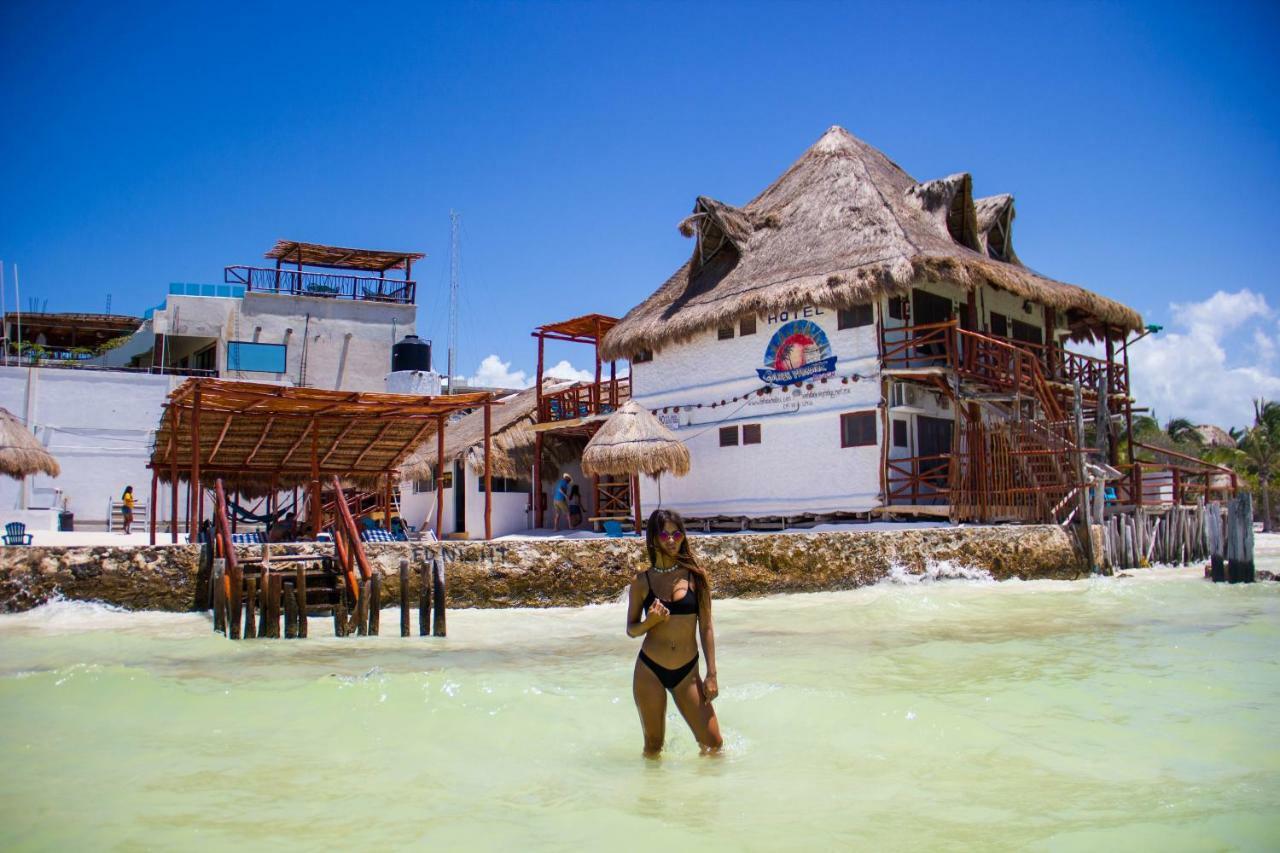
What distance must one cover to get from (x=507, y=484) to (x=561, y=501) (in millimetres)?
2819

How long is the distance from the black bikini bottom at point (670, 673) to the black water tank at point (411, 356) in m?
32.3

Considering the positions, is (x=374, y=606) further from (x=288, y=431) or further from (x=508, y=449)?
(x=508, y=449)

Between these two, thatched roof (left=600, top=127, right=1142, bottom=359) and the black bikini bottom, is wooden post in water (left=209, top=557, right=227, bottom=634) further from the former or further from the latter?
thatched roof (left=600, top=127, right=1142, bottom=359)

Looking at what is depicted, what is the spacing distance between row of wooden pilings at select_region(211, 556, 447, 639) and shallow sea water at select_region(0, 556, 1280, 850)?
440mm

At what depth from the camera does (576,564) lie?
14.9 metres

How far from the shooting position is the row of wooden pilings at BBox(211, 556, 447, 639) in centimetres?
1112

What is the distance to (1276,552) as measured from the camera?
1068 inches

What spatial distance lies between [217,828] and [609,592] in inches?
419

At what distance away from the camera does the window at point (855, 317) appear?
19.9 meters

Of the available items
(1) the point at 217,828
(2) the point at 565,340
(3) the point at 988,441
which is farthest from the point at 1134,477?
(1) the point at 217,828

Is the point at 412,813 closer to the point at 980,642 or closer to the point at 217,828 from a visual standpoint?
the point at 217,828

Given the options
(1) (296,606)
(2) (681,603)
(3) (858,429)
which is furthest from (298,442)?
(2) (681,603)

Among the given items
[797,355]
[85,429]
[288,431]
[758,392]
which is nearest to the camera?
Answer: [288,431]

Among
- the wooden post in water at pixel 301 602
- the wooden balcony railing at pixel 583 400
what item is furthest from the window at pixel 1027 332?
the wooden post in water at pixel 301 602
